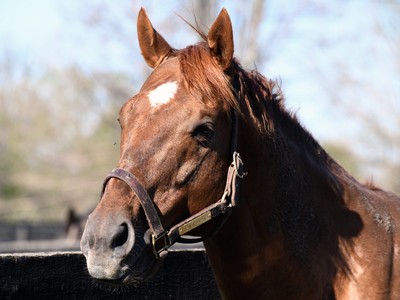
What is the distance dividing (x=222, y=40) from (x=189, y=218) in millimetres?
882

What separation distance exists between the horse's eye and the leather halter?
15 cm

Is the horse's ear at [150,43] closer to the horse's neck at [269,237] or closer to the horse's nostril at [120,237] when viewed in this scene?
the horse's neck at [269,237]

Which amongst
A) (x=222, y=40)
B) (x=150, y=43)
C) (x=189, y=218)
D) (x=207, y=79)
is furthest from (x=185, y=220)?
(x=150, y=43)

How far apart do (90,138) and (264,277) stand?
126ft

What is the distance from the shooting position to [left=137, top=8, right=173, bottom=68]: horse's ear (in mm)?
3812

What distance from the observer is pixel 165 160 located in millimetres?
3236

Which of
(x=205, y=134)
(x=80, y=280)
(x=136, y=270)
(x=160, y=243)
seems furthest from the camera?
(x=80, y=280)

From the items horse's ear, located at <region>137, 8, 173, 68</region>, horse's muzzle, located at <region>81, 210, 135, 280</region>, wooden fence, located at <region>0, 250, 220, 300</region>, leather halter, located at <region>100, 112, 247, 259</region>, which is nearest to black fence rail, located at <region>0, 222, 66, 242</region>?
wooden fence, located at <region>0, 250, 220, 300</region>

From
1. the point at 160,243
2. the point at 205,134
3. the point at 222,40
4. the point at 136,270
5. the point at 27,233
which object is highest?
the point at 222,40

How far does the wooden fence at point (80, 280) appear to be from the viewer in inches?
154

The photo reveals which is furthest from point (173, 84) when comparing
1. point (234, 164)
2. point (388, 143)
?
point (388, 143)

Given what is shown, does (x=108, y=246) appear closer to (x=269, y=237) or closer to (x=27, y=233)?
(x=269, y=237)

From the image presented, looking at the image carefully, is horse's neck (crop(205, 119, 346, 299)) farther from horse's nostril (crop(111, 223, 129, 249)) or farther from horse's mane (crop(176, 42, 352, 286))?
horse's nostril (crop(111, 223, 129, 249))

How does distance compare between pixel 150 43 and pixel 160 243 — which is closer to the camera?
pixel 160 243
